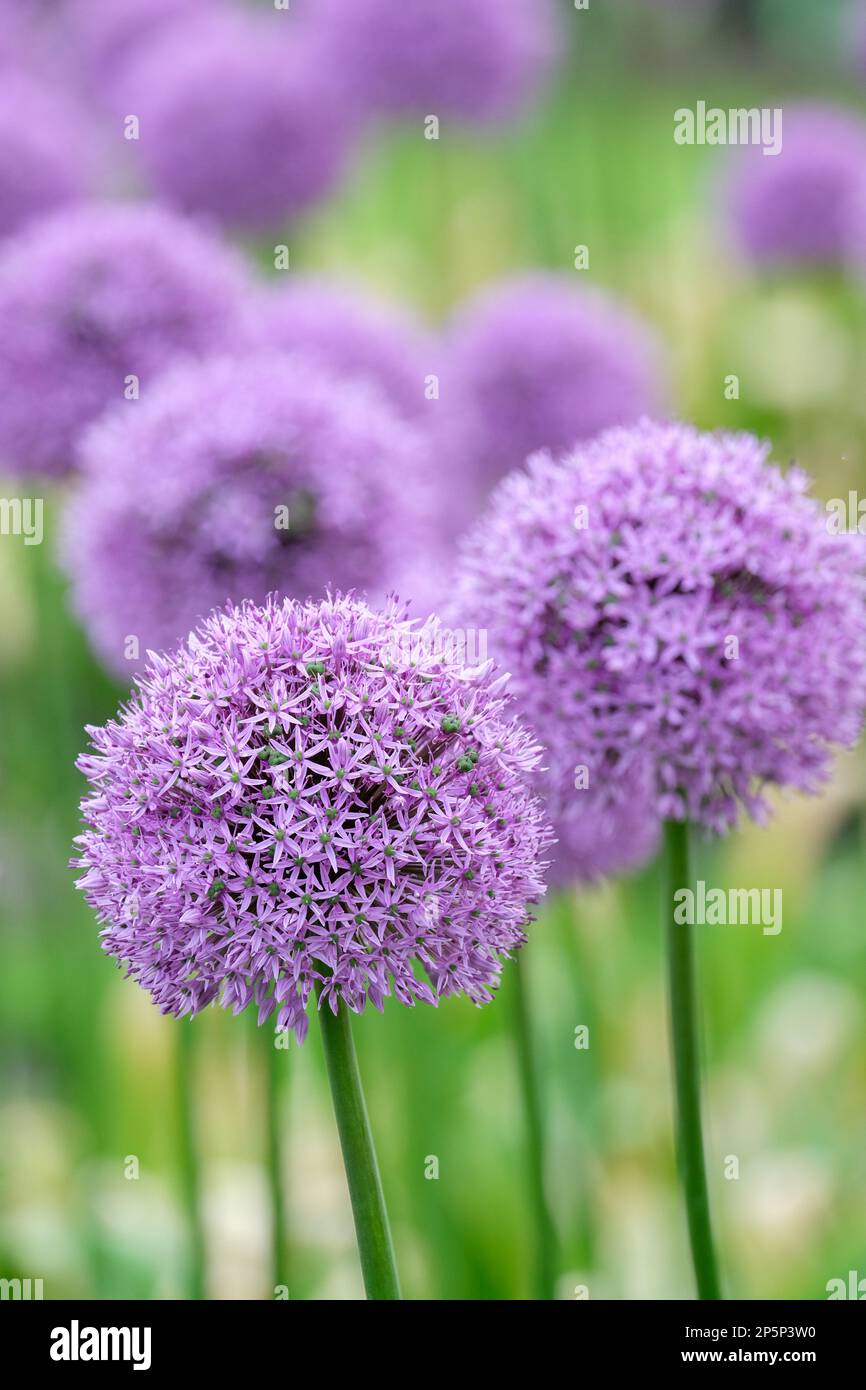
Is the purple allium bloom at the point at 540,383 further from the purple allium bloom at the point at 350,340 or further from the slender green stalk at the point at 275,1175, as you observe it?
the slender green stalk at the point at 275,1175

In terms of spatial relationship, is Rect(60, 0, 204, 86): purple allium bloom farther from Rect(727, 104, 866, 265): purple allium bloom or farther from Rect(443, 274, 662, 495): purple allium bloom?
Rect(443, 274, 662, 495): purple allium bloom

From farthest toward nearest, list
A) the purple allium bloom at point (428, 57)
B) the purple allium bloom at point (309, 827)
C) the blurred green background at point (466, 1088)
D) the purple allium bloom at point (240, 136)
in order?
the purple allium bloom at point (428, 57)
the purple allium bloom at point (240, 136)
the blurred green background at point (466, 1088)
the purple allium bloom at point (309, 827)

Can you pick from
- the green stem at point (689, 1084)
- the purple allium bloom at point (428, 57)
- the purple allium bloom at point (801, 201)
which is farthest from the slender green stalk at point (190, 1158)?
the purple allium bloom at point (801, 201)

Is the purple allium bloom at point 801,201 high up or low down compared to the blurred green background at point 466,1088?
up

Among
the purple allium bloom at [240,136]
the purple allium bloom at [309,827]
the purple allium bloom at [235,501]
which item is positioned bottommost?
the purple allium bloom at [309,827]

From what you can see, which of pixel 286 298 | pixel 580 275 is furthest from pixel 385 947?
pixel 580 275

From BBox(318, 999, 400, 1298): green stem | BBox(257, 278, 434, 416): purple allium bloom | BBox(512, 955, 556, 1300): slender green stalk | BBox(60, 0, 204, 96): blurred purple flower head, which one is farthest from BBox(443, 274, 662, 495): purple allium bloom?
BBox(60, 0, 204, 96): blurred purple flower head

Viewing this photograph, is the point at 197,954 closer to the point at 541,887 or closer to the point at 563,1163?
the point at 541,887

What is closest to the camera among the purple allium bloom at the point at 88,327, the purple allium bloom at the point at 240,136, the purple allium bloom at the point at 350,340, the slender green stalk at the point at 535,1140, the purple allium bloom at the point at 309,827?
the purple allium bloom at the point at 309,827
